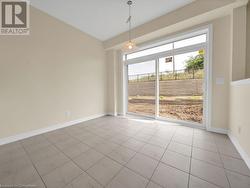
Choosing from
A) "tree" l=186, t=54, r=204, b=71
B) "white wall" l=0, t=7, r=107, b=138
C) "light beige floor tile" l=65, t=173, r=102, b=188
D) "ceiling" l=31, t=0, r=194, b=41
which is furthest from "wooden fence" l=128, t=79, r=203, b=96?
"light beige floor tile" l=65, t=173, r=102, b=188

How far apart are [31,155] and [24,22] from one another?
2.69 metres

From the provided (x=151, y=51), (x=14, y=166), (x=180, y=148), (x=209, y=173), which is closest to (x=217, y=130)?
(x=180, y=148)

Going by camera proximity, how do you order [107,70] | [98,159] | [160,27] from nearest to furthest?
[98,159] < [160,27] < [107,70]

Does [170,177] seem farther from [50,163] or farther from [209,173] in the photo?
[50,163]

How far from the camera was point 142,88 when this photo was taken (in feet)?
12.7

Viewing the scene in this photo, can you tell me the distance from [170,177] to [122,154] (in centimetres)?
75

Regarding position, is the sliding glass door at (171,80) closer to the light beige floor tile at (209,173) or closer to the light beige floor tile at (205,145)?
the light beige floor tile at (205,145)

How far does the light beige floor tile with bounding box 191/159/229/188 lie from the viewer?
125 cm

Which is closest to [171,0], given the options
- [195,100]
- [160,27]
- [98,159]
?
[160,27]

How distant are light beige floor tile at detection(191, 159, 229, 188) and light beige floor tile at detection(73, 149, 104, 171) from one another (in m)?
1.30

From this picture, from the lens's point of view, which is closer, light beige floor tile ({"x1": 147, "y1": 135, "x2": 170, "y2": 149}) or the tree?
light beige floor tile ({"x1": 147, "y1": 135, "x2": 170, "y2": 149})

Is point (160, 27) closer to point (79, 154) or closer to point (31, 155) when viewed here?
point (79, 154)

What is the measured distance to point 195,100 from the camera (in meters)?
2.91

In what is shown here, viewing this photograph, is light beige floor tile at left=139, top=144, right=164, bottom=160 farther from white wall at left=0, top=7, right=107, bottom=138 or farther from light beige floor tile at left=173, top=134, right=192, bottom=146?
white wall at left=0, top=7, right=107, bottom=138
